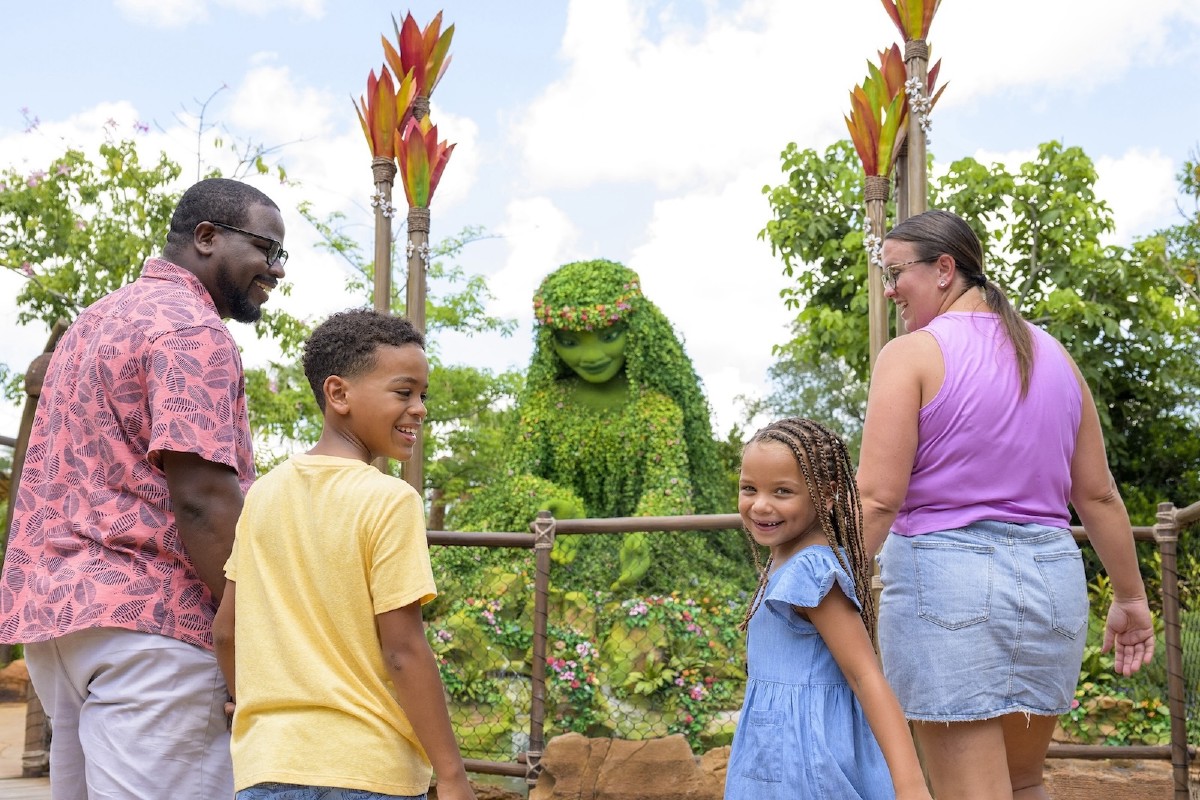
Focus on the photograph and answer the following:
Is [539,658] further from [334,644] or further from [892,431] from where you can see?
[334,644]

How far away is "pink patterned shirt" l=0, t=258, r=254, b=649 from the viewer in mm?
1776

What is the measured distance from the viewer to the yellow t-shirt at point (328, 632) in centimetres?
158

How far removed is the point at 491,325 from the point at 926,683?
45.8 ft

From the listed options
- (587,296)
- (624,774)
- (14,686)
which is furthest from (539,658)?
(14,686)

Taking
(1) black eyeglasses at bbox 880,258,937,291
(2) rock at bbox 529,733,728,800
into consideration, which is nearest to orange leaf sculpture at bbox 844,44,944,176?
(1) black eyeglasses at bbox 880,258,937,291

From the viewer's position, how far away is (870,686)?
1.72 meters

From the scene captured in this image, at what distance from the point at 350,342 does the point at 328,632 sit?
0.43 meters

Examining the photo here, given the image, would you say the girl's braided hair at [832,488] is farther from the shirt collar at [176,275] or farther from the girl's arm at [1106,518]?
the shirt collar at [176,275]

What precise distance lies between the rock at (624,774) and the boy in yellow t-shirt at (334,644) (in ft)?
9.45

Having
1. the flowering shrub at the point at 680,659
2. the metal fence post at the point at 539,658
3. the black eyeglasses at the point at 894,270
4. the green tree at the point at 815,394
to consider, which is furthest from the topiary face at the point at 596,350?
the green tree at the point at 815,394

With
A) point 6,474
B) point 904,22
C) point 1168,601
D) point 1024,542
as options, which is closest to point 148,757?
point 1024,542

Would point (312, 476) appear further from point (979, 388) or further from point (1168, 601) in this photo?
point (1168, 601)

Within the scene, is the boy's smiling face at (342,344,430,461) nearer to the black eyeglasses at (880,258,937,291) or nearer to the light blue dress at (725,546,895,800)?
the light blue dress at (725,546,895,800)

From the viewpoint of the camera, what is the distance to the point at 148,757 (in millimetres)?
1753
